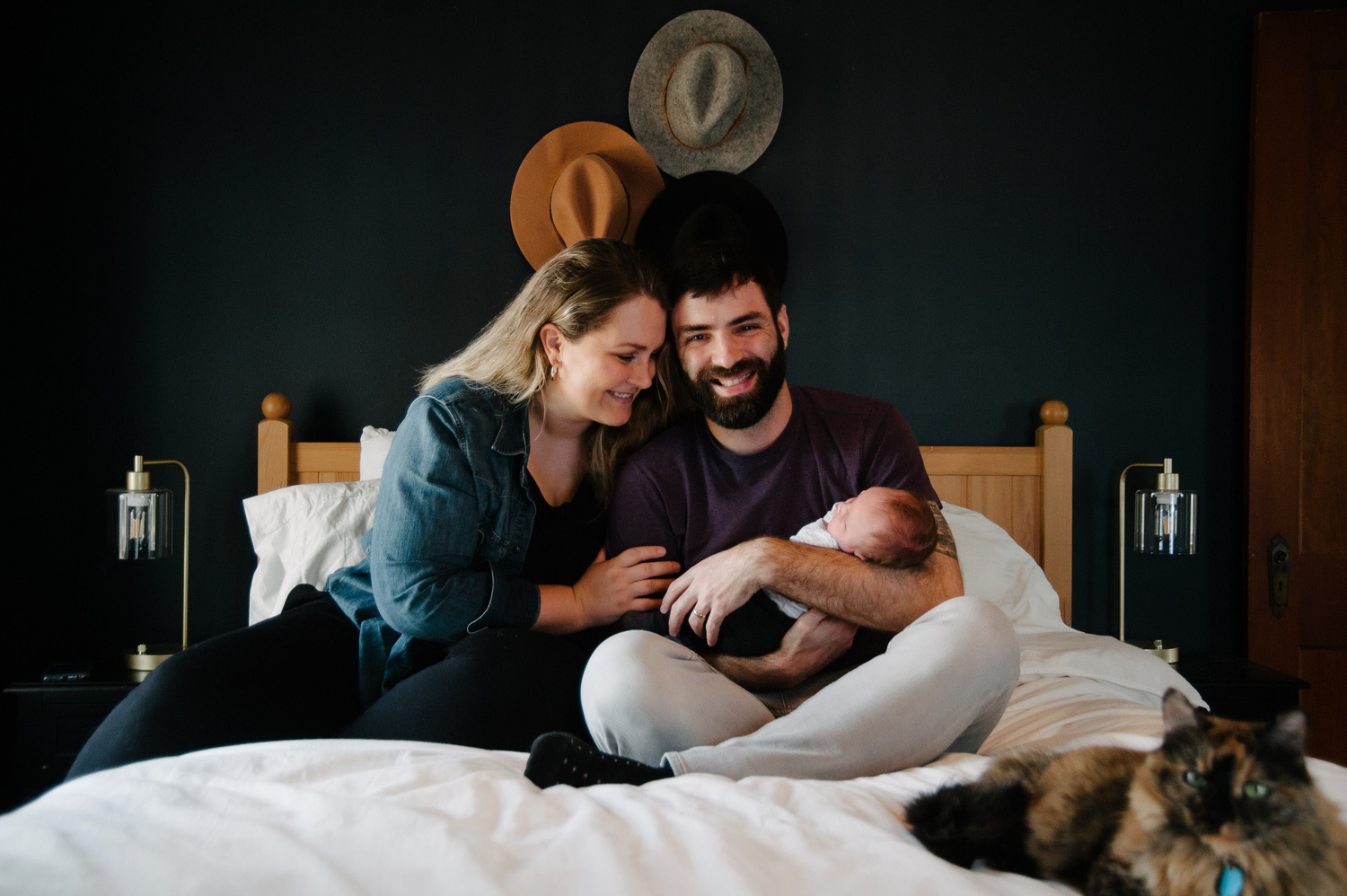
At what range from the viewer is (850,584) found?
136 cm

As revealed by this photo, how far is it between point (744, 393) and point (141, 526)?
1.73 metres

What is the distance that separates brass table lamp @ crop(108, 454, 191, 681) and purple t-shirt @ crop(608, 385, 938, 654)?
4.52ft

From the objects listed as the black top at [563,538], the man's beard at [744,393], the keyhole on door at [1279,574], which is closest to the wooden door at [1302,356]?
the keyhole on door at [1279,574]

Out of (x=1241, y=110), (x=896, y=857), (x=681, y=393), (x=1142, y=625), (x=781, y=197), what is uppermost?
(x=1241, y=110)

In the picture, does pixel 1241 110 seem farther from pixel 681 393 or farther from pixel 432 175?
pixel 432 175

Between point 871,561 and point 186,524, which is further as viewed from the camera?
point 186,524

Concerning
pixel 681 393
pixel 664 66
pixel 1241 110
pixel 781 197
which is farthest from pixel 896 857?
pixel 1241 110

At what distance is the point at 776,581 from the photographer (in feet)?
4.46

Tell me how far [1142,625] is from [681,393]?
6.08ft

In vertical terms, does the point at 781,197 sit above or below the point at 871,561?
above

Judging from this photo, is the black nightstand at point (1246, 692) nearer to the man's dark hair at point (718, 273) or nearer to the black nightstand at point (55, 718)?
the man's dark hair at point (718, 273)

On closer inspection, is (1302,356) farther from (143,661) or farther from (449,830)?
(143,661)

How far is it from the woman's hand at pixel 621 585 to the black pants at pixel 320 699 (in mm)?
89

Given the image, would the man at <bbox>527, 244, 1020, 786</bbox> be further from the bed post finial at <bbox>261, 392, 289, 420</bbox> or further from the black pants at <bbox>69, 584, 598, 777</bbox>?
the bed post finial at <bbox>261, 392, 289, 420</bbox>
